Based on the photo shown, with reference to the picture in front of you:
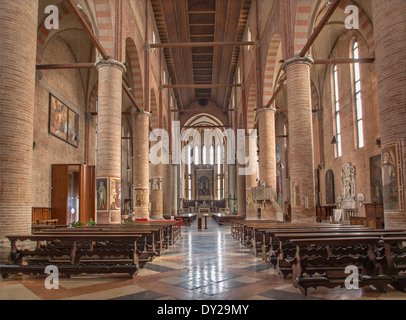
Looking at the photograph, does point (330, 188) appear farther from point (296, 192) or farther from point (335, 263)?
point (335, 263)

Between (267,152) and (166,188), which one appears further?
(166,188)

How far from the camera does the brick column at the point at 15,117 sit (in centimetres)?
609

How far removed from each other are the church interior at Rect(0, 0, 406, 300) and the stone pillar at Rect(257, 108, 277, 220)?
7 cm

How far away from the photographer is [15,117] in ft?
20.6

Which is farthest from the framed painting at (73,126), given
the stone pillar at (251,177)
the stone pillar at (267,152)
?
the stone pillar at (251,177)

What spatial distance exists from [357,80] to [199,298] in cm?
1669

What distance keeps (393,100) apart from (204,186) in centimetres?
4032

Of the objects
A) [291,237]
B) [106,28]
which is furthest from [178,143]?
[291,237]

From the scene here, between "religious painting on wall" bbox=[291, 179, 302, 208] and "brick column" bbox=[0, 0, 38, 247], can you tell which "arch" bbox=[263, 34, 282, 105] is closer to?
"religious painting on wall" bbox=[291, 179, 302, 208]

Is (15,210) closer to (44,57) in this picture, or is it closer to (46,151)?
(46,151)

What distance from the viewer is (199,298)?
174 inches

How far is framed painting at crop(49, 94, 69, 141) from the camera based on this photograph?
54.3 ft

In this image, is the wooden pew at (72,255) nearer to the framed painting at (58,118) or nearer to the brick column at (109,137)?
the brick column at (109,137)

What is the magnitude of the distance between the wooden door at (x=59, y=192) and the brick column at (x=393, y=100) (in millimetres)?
14147
